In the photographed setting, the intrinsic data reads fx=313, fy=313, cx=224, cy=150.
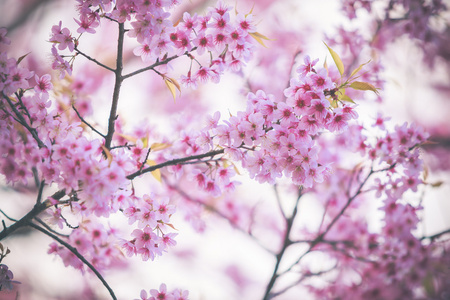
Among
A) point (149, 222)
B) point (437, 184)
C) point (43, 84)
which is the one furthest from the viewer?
point (437, 184)

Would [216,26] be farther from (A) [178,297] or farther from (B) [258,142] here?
(A) [178,297]

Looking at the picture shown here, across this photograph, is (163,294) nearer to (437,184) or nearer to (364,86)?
(364,86)

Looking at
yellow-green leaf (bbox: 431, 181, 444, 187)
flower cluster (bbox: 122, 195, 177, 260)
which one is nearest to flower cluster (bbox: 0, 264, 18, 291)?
flower cluster (bbox: 122, 195, 177, 260)

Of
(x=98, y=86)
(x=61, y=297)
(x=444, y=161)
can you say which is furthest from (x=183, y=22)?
(x=444, y=161)

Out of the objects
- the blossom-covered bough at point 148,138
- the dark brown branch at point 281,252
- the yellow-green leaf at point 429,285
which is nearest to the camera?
the blossom-covered bough at point 148,138

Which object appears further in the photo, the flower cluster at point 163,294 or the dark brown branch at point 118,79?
the flower cluster at point 163,294

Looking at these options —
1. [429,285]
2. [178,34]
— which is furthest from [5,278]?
[429,285]

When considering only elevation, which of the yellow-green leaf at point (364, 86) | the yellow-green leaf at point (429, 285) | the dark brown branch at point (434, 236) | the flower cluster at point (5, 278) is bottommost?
the flower cluster at point (5, 278)

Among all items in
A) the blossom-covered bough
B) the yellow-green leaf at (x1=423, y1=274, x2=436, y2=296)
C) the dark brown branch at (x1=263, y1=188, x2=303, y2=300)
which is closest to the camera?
the blossom-covered bough

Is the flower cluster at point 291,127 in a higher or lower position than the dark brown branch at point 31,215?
higher

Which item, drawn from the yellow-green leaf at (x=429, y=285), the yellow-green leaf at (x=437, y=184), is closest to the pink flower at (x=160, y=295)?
the yellow-green leaf at (x=437, y=184)

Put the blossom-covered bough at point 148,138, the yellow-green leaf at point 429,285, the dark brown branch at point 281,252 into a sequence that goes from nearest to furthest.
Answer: the blossom-covered bough at point 148,138 → the dark brown branch at point 281,252 → the yellow-green leaf at point 429,285

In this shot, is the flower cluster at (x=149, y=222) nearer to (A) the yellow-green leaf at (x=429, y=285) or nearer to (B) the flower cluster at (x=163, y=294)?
(B) the flower cluster at (x=163, y=294)

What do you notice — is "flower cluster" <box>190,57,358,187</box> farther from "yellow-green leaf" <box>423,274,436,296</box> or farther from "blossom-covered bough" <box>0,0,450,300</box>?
"yellow-green leaf" <box>423,274,436,296</box>
